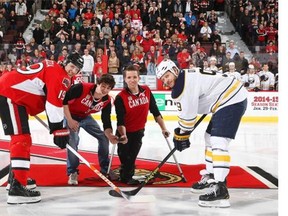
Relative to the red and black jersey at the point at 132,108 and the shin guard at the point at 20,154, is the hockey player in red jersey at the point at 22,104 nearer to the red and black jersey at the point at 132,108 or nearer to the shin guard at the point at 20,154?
the shin guard at the point at 20,154

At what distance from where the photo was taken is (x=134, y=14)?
44.6ft

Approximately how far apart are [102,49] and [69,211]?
709 centimetres

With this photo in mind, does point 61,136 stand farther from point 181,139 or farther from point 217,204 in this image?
point 217,204

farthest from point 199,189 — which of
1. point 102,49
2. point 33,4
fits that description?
point 33,4

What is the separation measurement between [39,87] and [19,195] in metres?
0.80

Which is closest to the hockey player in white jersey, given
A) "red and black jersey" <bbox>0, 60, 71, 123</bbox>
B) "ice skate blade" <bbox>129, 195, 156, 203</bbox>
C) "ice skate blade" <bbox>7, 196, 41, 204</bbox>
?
"ice skate blade" <bbox>129, 195, 156, 203</bbox>

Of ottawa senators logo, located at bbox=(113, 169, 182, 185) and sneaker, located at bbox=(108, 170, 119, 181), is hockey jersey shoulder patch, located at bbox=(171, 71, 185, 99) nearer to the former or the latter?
ottawa senators logo, located at bbox=(113, 169, 182, 185)

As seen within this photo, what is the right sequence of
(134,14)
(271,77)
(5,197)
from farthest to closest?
(134,14), (271,77), (5,197)

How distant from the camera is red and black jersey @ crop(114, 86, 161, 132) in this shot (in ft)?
14.2

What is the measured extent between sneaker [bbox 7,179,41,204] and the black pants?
94 centimetres

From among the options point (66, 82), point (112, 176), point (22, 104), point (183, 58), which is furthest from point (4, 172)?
point (183, 58)

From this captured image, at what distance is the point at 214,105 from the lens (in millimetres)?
3650

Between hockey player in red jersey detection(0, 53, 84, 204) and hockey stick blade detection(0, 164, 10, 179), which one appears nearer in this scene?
hockey player in red jersey detection(0, 53, 84, 204)

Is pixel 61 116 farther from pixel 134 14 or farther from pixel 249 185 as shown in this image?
pixel 134 14
